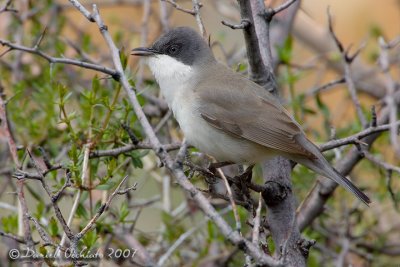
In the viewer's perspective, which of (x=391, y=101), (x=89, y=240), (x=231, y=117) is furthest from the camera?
(x=231, y=117)

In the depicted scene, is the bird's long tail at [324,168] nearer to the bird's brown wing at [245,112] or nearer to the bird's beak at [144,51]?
the bird's brown wing at [245,112]

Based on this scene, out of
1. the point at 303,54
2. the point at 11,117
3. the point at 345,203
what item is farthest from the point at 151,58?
the point at 303,54

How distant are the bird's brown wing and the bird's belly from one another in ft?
0.12

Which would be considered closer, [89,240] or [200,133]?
[89,240]

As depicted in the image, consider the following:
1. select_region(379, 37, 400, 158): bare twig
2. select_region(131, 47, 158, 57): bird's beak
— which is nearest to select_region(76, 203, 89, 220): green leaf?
select_region(131, 47, 158, 57): bird's beak

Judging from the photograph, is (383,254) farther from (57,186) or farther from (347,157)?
(57,186)

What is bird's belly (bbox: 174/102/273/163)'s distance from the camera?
10.6 ft

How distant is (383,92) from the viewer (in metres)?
5.10

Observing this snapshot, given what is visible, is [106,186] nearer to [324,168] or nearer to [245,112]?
[245,112]

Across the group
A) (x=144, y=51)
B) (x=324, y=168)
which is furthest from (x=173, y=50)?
(x=324, y=168)

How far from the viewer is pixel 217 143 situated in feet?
10.8

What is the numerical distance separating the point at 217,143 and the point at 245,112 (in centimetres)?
26

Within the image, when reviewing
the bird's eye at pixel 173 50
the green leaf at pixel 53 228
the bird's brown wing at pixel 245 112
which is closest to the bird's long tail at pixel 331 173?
the bird's brown wing at pixel 245 112

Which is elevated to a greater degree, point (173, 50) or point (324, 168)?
point (173, 50)
